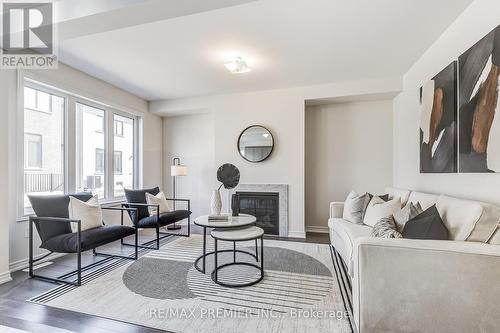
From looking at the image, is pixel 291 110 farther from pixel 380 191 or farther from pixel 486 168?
pixel 486 168

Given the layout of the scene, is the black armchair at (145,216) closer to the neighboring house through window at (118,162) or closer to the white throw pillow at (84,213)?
the white throw pillow at (84,213)

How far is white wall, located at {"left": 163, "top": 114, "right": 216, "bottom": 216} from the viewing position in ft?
16.7

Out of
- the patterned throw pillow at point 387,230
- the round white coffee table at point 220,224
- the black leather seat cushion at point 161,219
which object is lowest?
the black leather seat cushion at point 161,219

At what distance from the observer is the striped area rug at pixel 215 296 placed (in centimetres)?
177

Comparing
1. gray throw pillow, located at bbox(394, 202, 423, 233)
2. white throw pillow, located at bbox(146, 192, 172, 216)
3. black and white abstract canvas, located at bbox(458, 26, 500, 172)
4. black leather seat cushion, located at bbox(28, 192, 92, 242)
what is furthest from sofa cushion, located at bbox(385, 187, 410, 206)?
black leather seat cushion, located at bbox(28, 192, 92, 242)

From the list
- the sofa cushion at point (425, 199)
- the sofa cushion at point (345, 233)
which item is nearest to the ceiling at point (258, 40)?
the sofa cushion at point (425, 199)

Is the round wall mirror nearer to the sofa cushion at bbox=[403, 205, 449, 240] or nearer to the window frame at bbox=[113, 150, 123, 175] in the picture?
the window frame at bbox=[113, 150, 123, 175]

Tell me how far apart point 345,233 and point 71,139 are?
3.80 meters

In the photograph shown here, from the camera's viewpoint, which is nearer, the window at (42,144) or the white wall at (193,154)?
the window at (42,144)

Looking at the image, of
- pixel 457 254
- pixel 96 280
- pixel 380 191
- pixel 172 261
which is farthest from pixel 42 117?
pixel 380 191

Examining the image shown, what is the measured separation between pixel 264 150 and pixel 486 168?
2.90m

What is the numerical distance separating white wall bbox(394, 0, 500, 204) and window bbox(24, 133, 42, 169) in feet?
14.9

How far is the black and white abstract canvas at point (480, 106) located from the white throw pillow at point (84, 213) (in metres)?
3.67

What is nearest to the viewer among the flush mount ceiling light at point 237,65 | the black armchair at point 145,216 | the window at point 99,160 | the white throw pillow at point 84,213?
the white throw pillow at point 84,213
